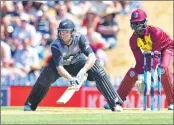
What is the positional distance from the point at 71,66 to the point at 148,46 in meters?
1.55

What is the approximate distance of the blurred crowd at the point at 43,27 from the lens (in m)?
18.3

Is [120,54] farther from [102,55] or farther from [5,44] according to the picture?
[5,44]

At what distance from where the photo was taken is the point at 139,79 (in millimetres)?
12922

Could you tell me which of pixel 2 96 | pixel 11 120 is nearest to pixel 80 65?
pixel 11 120

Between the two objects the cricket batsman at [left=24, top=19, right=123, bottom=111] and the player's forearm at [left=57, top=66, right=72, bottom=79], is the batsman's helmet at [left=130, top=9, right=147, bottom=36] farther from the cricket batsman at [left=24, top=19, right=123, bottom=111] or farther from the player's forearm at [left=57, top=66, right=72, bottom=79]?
the player's forearm at [left=57, top=66, right=72, bottom=79]

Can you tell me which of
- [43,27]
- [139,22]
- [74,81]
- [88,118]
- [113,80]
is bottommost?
[113,80]

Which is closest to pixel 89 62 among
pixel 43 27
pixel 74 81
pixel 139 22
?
pixel 74 81

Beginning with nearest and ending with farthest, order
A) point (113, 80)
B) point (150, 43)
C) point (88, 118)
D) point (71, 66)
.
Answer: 1. point (88, 118)
2. point (71, 66)
3. point (150, 43)
4. point (113, 80)

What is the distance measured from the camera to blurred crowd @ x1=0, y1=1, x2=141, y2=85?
18312 millimetres

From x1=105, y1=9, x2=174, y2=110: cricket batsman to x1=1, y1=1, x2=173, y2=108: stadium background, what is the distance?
3877 millimetres

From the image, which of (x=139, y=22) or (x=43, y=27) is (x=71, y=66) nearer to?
(x=139, y=22)

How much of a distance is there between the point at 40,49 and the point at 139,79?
19.4ft

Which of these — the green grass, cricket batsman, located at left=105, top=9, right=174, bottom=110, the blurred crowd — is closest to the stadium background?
the blurred crowd

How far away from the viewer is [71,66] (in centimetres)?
1177
